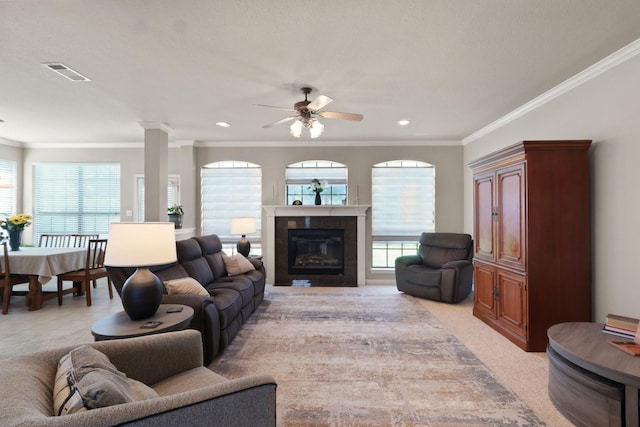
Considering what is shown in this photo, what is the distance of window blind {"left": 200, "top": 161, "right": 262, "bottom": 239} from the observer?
6.10m

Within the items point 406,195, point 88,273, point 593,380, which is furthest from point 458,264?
point 88,273

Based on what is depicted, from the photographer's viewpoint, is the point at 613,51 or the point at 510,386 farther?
the point at 613,51

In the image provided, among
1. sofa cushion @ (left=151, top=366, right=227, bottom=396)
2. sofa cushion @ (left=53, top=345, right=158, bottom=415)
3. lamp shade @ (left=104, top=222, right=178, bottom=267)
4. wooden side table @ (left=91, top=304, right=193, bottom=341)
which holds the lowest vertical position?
sofa cushion @ (left=151, top=366, right=227, bottom=396)

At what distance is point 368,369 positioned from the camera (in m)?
2.66

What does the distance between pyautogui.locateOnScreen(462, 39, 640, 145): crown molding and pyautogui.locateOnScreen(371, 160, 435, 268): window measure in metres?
1.56

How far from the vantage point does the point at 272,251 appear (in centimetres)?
588

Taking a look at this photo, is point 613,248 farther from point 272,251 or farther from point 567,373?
point 272,251

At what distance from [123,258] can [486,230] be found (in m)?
3.65

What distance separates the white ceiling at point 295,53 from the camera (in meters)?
2.08

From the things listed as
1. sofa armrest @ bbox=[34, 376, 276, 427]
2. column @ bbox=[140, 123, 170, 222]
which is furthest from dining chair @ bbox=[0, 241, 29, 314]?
sofa armrest @ bbox=[34, 376, 276, 427]

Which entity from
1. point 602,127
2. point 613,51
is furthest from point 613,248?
point 613,51

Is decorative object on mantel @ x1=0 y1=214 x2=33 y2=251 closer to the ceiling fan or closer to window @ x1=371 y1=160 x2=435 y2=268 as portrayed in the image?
the ceiling fan

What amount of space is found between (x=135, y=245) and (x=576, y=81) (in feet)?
13.5

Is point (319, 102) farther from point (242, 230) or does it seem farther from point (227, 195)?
point (227, 195)
